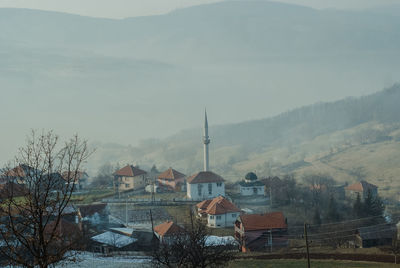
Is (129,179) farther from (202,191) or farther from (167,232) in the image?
(167,232)

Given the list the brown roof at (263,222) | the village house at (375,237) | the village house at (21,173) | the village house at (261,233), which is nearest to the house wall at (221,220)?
the village house at (261,233)

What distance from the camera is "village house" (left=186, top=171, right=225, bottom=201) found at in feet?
187

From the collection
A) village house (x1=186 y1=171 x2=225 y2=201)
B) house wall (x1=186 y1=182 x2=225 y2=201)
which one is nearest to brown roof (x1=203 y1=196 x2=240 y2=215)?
village house (x1=186 y1=171 x2=225 y2=201)

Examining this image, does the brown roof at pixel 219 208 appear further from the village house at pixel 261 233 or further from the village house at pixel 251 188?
the village house at pixel 251 188

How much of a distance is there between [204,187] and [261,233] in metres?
21.5

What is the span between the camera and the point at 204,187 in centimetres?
5741

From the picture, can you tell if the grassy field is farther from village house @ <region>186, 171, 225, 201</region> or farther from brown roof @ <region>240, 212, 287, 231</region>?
village house @ <region>186, 171, 225, 201</region>

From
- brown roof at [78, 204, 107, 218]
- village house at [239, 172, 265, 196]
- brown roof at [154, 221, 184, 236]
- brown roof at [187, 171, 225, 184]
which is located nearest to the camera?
brown roof at [154, 221, 184, 236]

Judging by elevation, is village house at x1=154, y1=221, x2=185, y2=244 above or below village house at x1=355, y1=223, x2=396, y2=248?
above

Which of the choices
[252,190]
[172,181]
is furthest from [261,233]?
[172,181]

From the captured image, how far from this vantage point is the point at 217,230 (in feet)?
139

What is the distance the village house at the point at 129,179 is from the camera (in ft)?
206

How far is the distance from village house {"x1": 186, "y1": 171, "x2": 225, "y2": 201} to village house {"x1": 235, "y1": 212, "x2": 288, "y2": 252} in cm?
1950

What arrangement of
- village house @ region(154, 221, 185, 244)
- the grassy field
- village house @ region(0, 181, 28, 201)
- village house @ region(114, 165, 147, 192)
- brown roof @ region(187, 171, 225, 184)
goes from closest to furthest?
village house @ region(0, 181, 28, 201) < the grassy field < village house @ region(154, 221, 185, 244) < brown roof @ region(187, 171, 225, 184) < village house @ region(114, 165, 147, 192)
